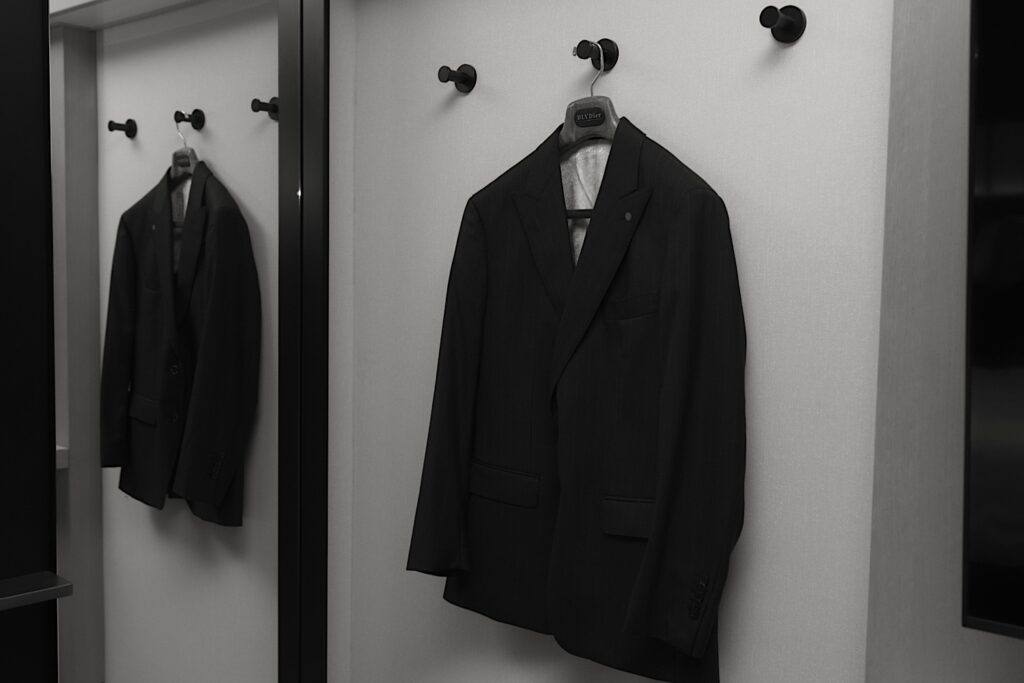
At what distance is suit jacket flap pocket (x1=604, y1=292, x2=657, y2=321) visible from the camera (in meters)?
1.63

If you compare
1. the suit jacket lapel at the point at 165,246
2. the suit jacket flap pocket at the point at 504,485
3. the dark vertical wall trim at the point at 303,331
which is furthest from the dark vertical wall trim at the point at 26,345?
the suit jacket flap pocket at the point at 504,485

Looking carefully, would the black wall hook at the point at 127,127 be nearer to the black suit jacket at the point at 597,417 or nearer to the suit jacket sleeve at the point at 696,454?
the black suit jacket at the point at 597,417

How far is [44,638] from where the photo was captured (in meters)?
1.59

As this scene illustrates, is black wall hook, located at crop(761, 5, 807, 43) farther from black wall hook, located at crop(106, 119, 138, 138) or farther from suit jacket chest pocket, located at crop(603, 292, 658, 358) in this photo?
black wall hook, located at crop(106, 119, 138, 138)

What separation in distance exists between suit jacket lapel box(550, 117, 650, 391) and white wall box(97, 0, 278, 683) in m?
0.79

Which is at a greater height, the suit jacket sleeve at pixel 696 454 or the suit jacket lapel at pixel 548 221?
the suit jacket lapel at pixel 548 221

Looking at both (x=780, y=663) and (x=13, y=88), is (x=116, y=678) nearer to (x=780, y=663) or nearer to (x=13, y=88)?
(x=13, y=88)

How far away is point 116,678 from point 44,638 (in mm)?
201

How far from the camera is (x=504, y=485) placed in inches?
71.3

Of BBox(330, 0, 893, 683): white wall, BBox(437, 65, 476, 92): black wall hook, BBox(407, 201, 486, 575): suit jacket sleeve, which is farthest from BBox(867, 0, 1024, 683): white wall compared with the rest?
BBox(437, 65, 476, 92): black wall hook

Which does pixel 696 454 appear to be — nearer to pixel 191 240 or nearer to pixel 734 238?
pixel 734 238

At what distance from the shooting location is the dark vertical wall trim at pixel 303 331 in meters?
2.15

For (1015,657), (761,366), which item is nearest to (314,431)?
(761,366)

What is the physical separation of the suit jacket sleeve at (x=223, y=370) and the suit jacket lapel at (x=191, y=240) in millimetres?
34
